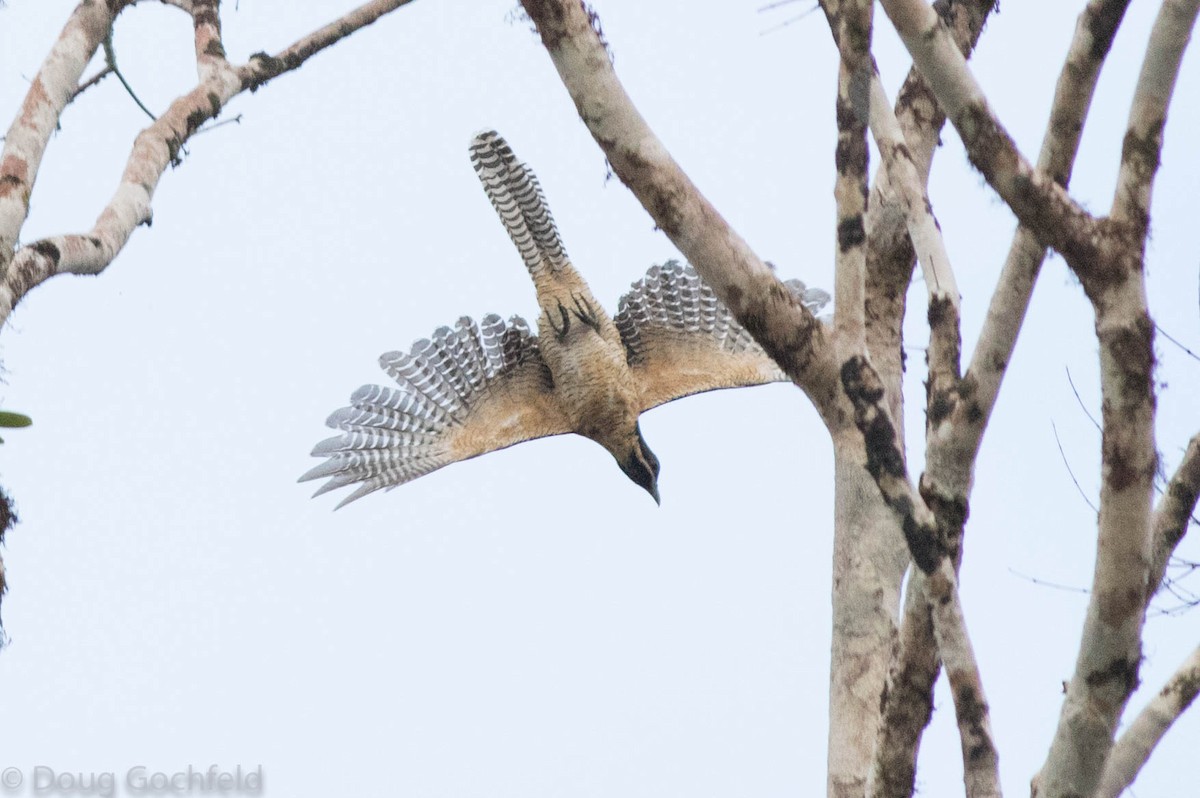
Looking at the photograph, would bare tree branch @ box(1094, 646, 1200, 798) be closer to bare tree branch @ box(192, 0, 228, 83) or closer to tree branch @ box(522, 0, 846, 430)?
tree branch @ box(522, 0, 846, 430)

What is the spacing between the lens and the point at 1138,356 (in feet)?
11.1

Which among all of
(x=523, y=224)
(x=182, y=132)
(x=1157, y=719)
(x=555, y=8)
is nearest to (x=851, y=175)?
(x=555, y=8)

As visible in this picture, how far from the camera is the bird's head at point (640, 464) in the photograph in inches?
384

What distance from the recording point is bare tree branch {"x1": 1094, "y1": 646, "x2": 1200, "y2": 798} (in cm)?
379

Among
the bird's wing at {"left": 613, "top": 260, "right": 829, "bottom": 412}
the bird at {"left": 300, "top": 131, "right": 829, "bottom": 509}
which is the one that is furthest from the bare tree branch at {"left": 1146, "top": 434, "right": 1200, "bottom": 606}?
the bird's wing at {"left": 613, "top": 260, "right": 829, "bottom": 412}

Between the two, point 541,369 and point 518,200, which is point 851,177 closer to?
point 518,200

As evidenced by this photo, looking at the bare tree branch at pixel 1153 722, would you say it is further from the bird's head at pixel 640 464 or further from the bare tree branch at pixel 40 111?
the bird's head at pixel 640 464

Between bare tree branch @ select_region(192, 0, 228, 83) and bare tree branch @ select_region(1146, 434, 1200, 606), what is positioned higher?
bare tree branch @ select_region(192, 0, 228, 83)

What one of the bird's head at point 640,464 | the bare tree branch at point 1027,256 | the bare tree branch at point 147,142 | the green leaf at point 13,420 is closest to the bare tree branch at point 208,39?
the bare tree branch at point 147,142

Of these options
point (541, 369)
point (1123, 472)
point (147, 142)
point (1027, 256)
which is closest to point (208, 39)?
point (147, 142)

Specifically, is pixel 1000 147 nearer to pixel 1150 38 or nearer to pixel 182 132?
pixel 1150 38

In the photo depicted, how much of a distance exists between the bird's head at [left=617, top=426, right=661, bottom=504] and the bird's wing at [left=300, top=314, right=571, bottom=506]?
0.43 m

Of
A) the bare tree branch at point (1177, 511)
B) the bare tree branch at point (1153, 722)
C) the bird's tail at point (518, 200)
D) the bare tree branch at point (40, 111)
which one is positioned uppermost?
the bird's tail at point (518, 200)

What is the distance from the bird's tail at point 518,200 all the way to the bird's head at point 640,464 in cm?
116
